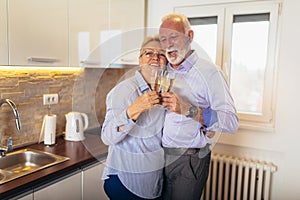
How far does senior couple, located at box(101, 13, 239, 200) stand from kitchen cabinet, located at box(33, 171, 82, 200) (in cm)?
40

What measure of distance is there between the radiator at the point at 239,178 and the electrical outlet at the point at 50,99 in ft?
4.14

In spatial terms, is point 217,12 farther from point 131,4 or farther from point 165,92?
point 165,92

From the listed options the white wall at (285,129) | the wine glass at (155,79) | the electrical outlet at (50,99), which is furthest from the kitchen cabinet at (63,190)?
the white wall at (285,129)

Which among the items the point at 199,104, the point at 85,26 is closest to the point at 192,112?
the point at 199,104

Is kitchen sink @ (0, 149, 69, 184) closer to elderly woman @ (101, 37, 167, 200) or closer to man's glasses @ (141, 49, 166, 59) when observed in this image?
elderly woman @ (101, 37, 167, 200)

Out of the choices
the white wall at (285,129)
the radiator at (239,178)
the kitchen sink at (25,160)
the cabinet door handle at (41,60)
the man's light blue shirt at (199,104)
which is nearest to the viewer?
the man's light blue shirt at (199,104)

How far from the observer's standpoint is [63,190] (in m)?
1.43

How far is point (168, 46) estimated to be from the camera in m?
0.84

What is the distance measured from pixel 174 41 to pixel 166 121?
26 cm

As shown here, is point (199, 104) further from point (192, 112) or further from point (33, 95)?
point (33, 95)

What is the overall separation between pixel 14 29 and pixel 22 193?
2.58ft

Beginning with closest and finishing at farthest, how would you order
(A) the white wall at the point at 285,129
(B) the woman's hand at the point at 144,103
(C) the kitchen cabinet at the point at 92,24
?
(B) the woman's hand at the point at 144,103
(C) the kitchen cabinet at the point at 92,24
(A) the white wall at the point at 285,129

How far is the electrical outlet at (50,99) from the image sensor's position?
73.7 inches

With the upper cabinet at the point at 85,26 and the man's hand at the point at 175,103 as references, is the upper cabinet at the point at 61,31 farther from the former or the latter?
the man's hand at the point at 175,103
